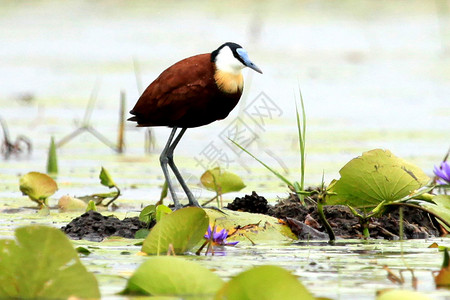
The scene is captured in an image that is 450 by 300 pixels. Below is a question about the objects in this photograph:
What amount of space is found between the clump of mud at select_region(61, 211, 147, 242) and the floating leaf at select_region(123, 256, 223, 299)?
155cm

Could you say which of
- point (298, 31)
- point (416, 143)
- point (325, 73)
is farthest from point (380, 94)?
point (298, 31)

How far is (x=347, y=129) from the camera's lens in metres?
9.61

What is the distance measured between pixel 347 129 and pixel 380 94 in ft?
7.20

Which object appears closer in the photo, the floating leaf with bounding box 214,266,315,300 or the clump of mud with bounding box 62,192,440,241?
the floating leaf with bounding box 214,266,315,300

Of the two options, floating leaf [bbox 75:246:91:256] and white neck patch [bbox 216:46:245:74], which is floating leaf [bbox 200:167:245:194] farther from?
floating leaf [bbox 75:246:91:256]

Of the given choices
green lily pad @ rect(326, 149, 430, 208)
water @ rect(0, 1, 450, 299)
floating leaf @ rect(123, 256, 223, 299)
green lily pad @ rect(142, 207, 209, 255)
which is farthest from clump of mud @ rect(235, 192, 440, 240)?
floating leaf @ rect(123, 256, 223, 299)

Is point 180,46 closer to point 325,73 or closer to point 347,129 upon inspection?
point 325,73

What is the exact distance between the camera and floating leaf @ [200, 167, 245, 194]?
209 inches

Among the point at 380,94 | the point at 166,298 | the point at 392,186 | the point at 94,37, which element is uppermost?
the point at 94,37

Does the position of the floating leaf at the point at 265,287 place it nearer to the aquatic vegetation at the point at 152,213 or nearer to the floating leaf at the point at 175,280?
the floating leaf at the point at 175,280

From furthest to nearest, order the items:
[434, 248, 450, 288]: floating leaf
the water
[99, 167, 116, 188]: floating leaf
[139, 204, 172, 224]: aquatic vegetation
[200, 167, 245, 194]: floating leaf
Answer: [99, 167, 116, 188]: floating leaf < [200, 167, 245, 194]: floating leaf < [139, 204, 172, 224]: aquatic vegetation < the water < [434, 248, 450, 288]: floating leaf

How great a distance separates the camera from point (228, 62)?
474 cm

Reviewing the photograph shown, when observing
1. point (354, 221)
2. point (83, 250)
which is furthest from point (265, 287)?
point (354, 221)

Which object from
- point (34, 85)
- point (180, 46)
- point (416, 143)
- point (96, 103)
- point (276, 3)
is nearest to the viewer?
point (416, 143)
